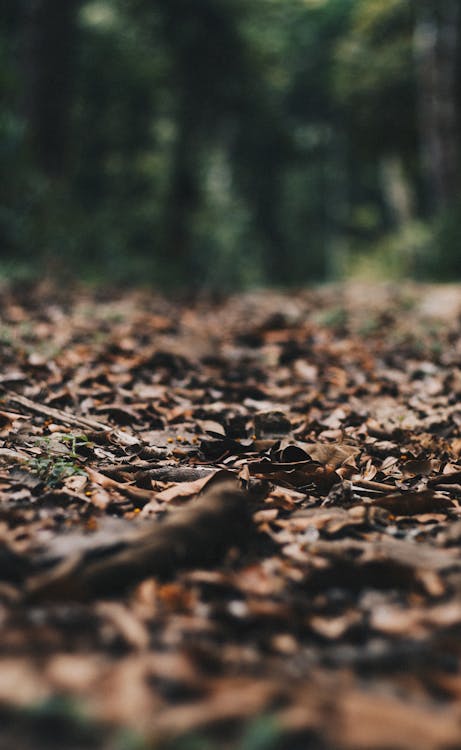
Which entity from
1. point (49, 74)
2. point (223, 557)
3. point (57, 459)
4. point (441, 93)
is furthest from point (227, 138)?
point (223, 557)

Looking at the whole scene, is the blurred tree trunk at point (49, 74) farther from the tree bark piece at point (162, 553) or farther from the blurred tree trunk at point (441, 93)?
the tree bark piece at point (162, 553)

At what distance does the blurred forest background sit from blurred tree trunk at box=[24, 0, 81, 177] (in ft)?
0.10

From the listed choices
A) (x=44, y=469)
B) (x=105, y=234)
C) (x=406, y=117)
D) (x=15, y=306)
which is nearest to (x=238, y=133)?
(x=406, y=117)

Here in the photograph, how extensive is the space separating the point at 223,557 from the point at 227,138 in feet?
90.4

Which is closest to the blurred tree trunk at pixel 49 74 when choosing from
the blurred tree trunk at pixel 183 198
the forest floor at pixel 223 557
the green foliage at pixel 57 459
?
the blurred tree trunk at pixel 183 198

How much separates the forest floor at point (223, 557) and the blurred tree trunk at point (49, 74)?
309 inches

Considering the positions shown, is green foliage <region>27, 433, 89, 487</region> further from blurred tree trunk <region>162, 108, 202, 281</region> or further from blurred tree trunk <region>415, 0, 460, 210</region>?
blurred tree trunk <region>162, 108, 202, 281</region>

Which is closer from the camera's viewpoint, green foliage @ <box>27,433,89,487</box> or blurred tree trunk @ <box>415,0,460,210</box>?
green foliage @ <box>27,433,89,487</box>

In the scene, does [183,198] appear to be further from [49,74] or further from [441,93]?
[441,93]

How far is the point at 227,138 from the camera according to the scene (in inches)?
1086

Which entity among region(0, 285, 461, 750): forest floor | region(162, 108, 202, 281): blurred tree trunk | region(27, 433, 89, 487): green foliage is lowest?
region(0, 285, 461, 750): forest floor

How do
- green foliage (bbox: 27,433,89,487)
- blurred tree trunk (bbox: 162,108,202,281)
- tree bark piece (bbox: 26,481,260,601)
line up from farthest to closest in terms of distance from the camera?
blurred tree trunk (bbox: 162,108,202,281), green foliage (bbox: 27,433,89,487), tree bark piece (bbox: 26,481,260,601)

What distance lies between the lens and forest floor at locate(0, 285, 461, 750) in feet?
4.41

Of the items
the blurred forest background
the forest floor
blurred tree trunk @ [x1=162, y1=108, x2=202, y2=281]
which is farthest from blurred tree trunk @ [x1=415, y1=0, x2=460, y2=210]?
the forest floor
